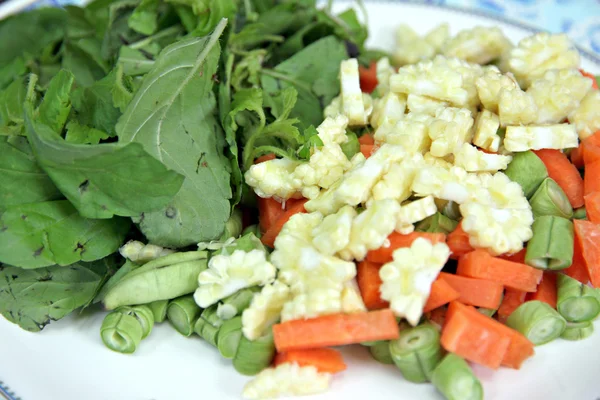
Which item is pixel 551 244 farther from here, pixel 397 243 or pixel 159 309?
pixel 159 309

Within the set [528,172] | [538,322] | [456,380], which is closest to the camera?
[456,380]

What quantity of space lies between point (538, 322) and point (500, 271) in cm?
14

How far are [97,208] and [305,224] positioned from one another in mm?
499

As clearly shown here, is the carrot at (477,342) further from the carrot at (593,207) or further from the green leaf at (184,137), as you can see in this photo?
the green leaf at (184,137)

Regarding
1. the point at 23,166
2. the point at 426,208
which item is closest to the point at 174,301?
the point at 23,166

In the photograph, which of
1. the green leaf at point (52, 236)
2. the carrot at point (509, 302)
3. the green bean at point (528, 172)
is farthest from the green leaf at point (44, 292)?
the green bean at point (528, 172)

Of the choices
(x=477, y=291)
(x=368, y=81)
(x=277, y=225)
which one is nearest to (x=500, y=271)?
(x=477, y=291)

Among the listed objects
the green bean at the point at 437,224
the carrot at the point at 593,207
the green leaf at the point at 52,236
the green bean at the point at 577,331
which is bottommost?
the green bean at the point at 577,331

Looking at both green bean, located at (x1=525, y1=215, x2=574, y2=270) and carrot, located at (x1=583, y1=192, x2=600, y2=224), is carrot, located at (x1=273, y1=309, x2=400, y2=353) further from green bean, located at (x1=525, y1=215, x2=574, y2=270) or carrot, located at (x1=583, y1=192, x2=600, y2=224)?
carrot, located at (x1=583, y1=192, x2=600, y2=224)

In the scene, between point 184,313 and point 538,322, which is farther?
point 184,313

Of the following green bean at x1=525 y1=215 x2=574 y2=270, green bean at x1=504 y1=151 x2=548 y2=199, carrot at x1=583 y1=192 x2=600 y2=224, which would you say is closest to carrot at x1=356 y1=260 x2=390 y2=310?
green bean at x1=525 y1=215 x2=574 y2=270

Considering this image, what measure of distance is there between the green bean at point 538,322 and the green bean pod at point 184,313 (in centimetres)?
76

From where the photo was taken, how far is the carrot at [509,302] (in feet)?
4.92

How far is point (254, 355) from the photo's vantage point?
142 centimetres
